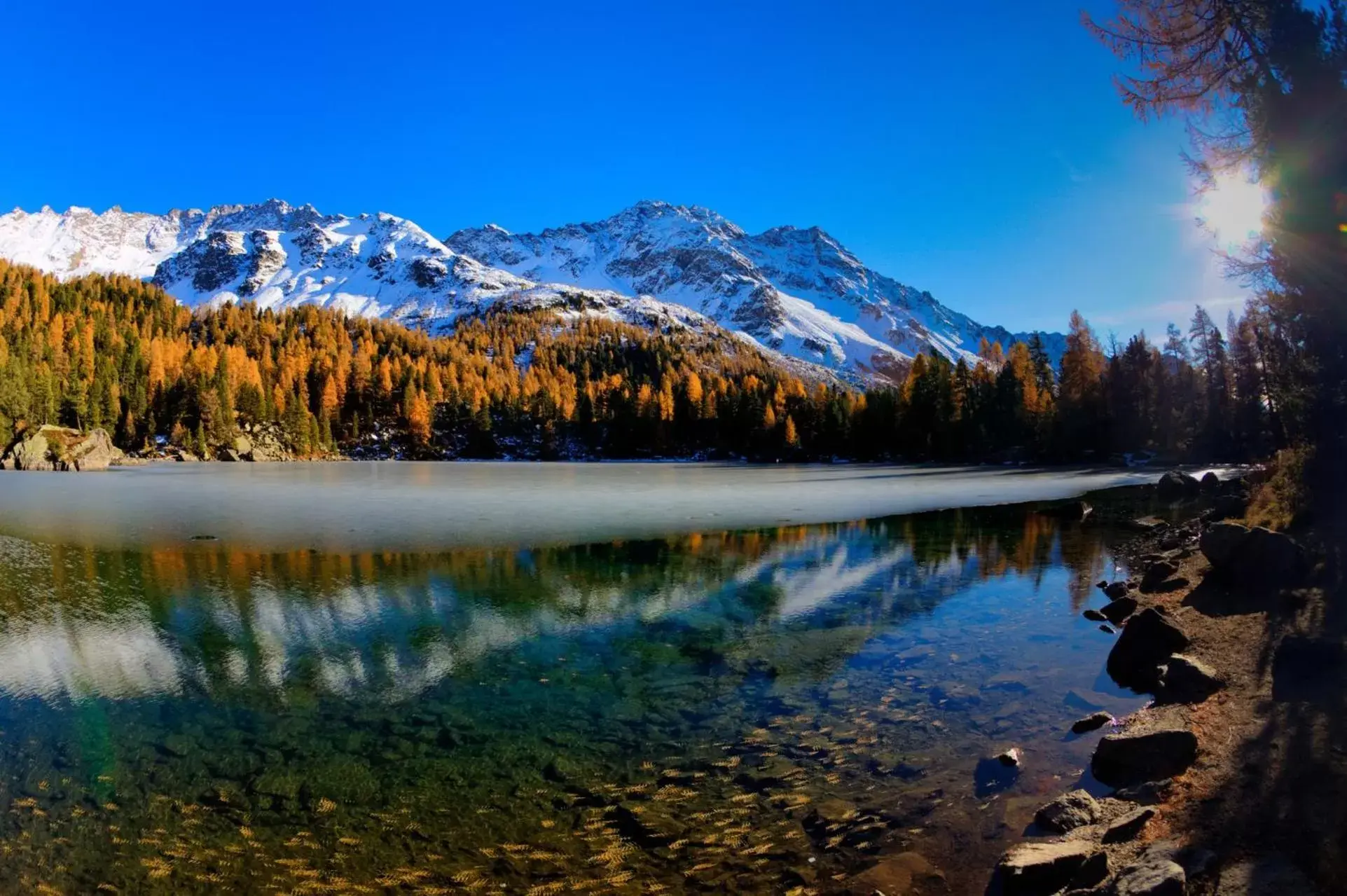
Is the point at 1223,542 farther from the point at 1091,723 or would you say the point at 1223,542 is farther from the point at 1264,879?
the point at 1264,879

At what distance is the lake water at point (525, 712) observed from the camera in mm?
7824

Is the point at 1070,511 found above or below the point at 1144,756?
above

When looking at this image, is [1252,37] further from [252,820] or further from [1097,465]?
[1097,465]

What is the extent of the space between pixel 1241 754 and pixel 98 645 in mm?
21014

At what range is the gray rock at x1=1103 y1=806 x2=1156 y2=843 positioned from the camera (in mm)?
7137

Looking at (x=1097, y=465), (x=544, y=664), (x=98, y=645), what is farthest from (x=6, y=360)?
(x=1097, y=465)

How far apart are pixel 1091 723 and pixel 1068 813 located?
3.61 m

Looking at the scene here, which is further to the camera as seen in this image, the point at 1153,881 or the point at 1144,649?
the point at 1144,649

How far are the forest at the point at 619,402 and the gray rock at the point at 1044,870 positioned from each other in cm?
1973

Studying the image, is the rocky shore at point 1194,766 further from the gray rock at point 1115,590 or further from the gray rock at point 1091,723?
the gray rock at point 1115,590

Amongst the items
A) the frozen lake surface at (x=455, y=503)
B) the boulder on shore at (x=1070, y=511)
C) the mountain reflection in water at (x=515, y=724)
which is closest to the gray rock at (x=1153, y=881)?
Result: the mountain reflection in water at (x=515, y=724)

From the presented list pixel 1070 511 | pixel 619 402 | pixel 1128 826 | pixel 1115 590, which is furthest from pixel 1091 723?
pixel 619 402

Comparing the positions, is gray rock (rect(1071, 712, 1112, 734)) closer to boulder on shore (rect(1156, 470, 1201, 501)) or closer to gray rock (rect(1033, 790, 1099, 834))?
gray rock (rect(1033, 790, 1099, 834))

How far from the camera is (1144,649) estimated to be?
1333 centimetres
